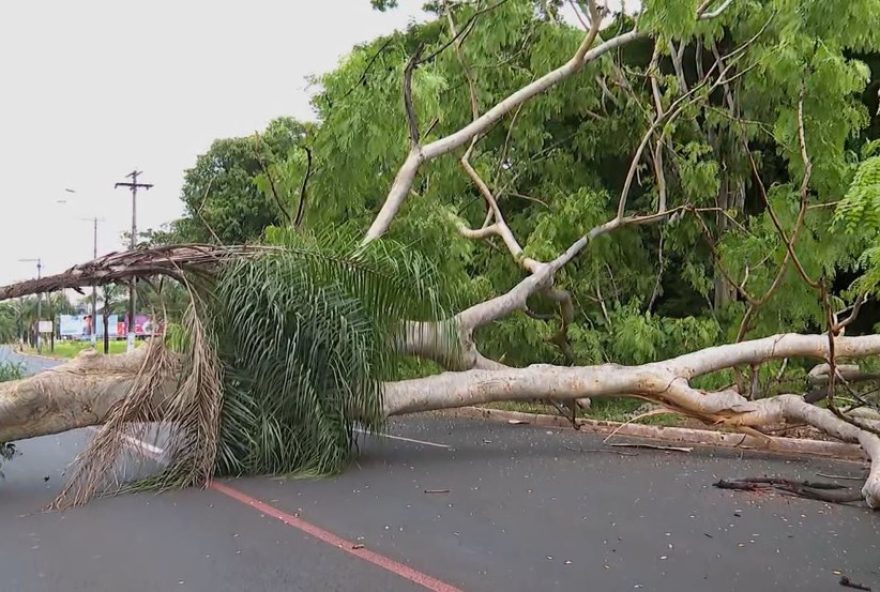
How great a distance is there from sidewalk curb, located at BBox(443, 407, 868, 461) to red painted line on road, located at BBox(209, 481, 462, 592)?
5.46 metres

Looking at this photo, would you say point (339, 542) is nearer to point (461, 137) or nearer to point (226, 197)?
point (461, 137)

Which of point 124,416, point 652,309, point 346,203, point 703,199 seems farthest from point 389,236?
point 652,309

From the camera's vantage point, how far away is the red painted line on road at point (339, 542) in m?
5.00

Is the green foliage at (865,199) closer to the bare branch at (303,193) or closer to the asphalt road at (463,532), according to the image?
the asphalt road at (463,532)

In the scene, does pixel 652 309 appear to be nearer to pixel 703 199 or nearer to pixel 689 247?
pixel 689 247

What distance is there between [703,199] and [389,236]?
5399mm

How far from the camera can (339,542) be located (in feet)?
19.5

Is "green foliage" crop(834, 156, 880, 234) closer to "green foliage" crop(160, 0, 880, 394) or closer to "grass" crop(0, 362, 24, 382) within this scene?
"green foliage" crop(160, 0, 880, 394)

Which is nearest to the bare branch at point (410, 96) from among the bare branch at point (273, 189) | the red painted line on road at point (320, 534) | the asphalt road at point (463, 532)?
the bare branch at point (273, 189)

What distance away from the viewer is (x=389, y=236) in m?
11.4

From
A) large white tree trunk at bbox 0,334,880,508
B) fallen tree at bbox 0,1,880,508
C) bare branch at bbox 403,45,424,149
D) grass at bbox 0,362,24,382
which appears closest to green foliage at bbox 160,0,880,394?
bare branch at bbox 403,45,424,149

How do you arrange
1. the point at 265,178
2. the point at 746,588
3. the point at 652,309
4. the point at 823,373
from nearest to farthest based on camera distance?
the point at 746,588 < the point at 823,373 < the point at 265,178 < the point at 652,309

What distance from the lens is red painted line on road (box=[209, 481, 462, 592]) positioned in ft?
16.4

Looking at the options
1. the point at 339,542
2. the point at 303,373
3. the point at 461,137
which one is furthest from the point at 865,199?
the point at 461,137
